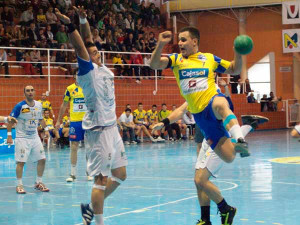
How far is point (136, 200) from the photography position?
10.5m

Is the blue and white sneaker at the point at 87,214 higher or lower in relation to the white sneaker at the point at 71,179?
higher

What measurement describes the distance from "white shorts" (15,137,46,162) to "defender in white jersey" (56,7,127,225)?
4855 millimetres

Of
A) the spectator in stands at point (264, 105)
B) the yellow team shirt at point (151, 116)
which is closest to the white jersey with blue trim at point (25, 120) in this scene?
the yellow team shirt at point (151, 116)

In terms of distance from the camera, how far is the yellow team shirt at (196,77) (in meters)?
7.50

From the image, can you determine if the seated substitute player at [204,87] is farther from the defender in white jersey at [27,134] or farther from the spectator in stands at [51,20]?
the spectator in stands at [51,20]

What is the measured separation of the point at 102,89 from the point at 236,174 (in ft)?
23.8

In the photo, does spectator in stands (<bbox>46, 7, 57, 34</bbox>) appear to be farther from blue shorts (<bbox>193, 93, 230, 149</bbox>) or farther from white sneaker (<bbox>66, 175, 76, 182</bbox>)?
blue shorts (<bbox>193, 93, 230, 149</bbox>)

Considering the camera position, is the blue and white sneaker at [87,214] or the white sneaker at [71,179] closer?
the blue and white sneaker at [87,214]

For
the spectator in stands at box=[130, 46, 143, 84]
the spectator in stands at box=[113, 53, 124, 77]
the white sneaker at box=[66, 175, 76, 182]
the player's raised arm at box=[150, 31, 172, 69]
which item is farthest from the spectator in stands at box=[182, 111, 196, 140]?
the player's raised arm at box=[150, 31, 172, 69]

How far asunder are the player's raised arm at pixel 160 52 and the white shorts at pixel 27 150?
5654 mm

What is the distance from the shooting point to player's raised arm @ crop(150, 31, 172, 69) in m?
6.84

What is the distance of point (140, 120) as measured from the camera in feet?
86.9

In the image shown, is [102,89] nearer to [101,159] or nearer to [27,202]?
[101,159]

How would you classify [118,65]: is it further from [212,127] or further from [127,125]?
[212,127]
